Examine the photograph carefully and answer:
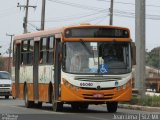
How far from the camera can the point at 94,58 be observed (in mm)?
22812

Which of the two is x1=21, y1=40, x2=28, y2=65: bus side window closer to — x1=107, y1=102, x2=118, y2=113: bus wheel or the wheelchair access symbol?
x1=107, y1=102, x2=118, y2=113: bus wheel

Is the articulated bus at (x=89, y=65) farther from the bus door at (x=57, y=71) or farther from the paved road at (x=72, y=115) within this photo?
the paved road at (x=72, y=115)

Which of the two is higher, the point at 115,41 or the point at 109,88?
the point at 115,41

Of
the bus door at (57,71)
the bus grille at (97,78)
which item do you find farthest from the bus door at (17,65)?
the bus grille at (97,78)

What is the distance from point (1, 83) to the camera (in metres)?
40.2

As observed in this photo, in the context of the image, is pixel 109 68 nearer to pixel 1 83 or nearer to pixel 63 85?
pixel 63 85

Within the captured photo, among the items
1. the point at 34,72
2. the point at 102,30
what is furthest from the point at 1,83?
the point at 102,30

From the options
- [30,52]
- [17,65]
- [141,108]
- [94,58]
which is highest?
[30,52]

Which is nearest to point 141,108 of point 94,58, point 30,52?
point 94,58

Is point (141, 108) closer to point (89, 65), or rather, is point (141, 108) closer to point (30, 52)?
point (89, 65)

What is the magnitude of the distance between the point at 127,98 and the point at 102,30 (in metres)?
2.73

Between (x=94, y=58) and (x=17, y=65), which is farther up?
(x=94, y=58)

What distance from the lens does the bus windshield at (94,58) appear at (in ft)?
74.4

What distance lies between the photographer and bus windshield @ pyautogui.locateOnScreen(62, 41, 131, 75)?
22.7 m
